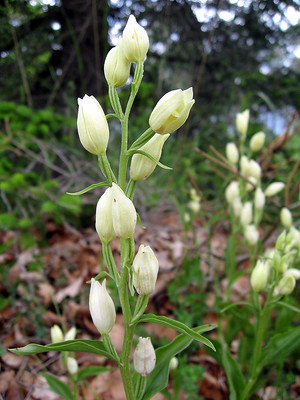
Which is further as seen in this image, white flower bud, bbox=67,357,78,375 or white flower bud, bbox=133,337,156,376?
white flower bud, bbox=67,357,78,375

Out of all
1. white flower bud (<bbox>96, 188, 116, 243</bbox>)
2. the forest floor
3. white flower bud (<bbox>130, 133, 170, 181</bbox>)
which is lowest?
the forest floor

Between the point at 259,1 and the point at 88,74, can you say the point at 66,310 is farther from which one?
the point at 259,1

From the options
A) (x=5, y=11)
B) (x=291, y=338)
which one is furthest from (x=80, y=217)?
(x=291, y=338)

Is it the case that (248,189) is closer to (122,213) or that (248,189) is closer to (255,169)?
(255,169)

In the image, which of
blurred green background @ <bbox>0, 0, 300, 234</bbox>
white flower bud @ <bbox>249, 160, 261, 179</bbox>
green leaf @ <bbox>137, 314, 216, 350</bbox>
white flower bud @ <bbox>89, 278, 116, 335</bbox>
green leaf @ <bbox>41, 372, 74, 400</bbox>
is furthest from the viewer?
blurred green background @ <bbox>0, 0, 300, 234</bbox>

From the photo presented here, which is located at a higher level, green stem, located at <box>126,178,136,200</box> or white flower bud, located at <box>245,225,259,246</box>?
green stem, located at <box>126,178,136,200</box>

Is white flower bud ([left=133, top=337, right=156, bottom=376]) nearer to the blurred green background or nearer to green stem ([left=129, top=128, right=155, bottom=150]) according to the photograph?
green stem ([left=129, top=128, right=155, bottom=150])

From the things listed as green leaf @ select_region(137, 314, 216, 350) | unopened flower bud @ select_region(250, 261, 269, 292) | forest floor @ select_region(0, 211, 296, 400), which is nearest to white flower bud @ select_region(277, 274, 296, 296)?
unopened flower bud @ select_region(250, 261, 269, 292)
